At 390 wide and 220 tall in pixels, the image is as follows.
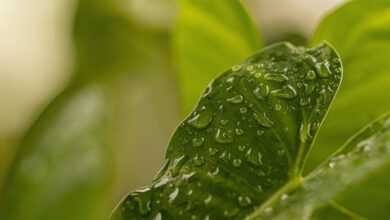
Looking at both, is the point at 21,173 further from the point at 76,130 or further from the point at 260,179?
the point at 260,179

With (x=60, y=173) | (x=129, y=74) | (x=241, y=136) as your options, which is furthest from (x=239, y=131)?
(x=129, y=74)

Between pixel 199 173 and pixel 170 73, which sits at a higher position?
pixel 199 173

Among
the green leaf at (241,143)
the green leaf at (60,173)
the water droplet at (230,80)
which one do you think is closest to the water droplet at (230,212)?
the green leaf at (241,143)

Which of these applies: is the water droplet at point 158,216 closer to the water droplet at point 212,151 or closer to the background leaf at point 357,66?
the water droplet at point 212,151

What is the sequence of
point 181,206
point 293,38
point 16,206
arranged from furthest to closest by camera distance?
point 293,38 → point 16,206 → point 181,206

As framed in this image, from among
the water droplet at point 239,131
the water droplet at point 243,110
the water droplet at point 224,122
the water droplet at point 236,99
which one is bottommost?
the water droplet at point 239,131

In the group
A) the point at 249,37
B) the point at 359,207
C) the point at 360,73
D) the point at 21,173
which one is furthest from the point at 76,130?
the point at 359,207
